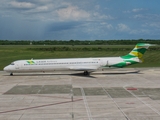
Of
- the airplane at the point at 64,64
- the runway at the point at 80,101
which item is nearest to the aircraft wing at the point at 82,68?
the airplane at the point at 64,64

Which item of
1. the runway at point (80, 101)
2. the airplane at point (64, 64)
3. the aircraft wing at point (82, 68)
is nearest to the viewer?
the runway at point (80, 101)

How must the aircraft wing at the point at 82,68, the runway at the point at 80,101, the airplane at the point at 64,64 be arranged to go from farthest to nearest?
1. the airplane at the point at 64,64
2. the aircraft wing at the point at 82,68
3. the runway at the point at 80,101

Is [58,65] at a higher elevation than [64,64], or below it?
below

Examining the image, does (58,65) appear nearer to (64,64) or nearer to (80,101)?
(64,64)

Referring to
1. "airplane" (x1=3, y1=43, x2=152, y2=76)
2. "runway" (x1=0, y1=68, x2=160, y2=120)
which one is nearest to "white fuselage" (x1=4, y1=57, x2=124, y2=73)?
"airplane" (x1=3, y1=43, x2=152, y2=76)

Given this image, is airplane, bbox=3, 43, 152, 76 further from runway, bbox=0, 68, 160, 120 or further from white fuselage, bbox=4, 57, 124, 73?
runway, bbox=0, 68, 160, 120

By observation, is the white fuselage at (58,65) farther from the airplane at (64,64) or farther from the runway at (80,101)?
the runway at (80,101)

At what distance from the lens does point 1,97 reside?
1011 inches

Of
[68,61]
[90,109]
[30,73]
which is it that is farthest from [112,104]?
[30,73]

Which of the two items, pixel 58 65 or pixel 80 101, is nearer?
pixel 80 101

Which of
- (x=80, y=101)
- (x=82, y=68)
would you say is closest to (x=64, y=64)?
(x=82, y=68)

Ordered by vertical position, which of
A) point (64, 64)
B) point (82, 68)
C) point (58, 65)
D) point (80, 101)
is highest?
point (64, 64)

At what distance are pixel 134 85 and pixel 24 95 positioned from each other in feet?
43.5

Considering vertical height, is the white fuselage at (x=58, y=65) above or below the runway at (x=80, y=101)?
above
